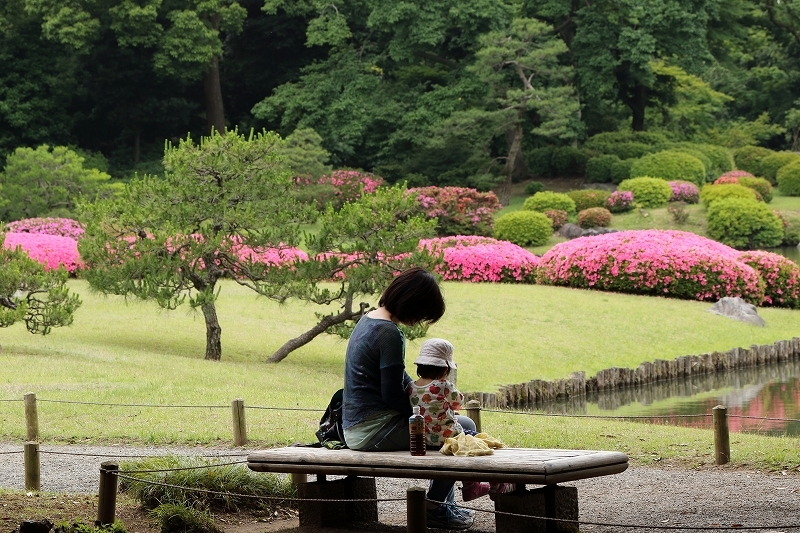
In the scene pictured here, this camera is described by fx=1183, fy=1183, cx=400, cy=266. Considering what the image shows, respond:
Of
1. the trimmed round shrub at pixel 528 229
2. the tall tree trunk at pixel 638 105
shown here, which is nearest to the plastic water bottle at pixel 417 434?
the trimmed round shrub at pixel 528 229

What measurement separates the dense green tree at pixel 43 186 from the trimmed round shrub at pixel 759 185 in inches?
814

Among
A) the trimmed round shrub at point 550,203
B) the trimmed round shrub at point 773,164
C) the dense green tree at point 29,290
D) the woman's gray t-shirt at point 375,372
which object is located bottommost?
the woman's gray t-shirt at point 375,372

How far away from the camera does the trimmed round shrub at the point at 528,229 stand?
32656 mm

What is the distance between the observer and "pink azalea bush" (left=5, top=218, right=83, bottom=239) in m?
29.0

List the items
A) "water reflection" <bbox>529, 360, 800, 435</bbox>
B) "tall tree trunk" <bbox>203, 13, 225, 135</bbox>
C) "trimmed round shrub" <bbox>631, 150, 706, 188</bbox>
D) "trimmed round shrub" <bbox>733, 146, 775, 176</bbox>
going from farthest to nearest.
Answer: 1. "trimmed round shrub" <bbox>733, 146, 775, 176</bbox>
2. "tall tree trunk" <bbox>203, 13, 225, 135</bbox>
3. "trimmed round shrub" <bbox>631, 150, 706, 188</bbox>
4. "water reflection" <bbox>529, 360, 800, 435</bbox>

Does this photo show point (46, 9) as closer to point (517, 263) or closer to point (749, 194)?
point (517, 263)

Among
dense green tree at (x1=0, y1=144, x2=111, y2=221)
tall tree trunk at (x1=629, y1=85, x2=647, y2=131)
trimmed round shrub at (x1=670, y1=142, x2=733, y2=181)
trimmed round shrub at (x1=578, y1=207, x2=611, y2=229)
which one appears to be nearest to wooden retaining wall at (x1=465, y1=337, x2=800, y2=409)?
trimmed round shrub at (x1=578, y1=207, x2=611, y2=229)

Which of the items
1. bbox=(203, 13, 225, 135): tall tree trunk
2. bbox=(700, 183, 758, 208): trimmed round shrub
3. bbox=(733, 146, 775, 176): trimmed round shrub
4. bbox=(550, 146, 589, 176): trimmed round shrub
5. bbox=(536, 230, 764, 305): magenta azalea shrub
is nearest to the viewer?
bbox=(536, 230, 764, 305): magenta azalea shrub

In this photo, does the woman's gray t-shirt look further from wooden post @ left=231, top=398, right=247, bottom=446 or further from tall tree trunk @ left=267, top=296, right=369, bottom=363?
tall tree trunk @ left=267, top=296, right=369, bottom=363

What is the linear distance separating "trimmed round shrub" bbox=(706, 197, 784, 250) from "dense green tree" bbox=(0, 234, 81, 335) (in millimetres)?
22023

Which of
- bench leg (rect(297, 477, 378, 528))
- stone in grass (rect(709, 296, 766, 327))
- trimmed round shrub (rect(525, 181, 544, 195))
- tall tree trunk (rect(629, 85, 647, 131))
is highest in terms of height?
tall tree trunk (rect(629, 85, 647, 131))

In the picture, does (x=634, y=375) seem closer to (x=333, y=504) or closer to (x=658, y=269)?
(x=658, y=269)

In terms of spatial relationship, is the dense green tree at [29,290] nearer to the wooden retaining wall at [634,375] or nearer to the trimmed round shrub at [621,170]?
the wooden retaining wall at [634,375]

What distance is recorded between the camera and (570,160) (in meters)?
42.6
